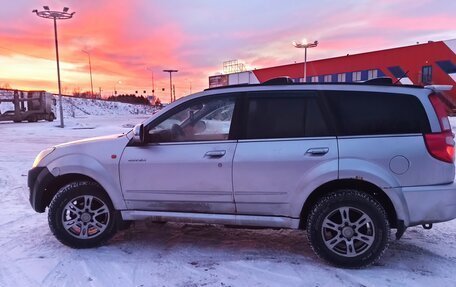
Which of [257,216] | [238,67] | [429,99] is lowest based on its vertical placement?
[257,216]

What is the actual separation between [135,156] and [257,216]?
1457 millimetres

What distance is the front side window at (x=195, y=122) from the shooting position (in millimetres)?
4457

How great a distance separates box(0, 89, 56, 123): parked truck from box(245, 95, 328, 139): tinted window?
3808 centimetres

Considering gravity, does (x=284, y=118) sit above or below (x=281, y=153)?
above

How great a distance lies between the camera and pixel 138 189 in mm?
4508

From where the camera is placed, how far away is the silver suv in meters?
3.98

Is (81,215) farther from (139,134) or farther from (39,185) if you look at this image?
(139,134)

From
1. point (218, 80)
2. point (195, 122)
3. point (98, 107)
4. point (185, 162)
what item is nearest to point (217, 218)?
point (185, 162)

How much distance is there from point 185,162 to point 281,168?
1.00 metres

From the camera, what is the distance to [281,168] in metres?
4.11

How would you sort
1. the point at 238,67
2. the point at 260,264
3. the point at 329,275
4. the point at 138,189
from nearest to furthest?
the point at 329,275
the point at 260,264
the point at 138,189
the point at 238,67

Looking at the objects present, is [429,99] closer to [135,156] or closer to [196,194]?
[196,194]

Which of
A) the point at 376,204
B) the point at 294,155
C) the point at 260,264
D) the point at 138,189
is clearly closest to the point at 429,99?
the point at 376,204

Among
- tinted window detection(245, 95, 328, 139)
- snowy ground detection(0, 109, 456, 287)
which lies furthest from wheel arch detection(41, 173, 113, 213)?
tinted window detection(245, 95, 328, 139)
